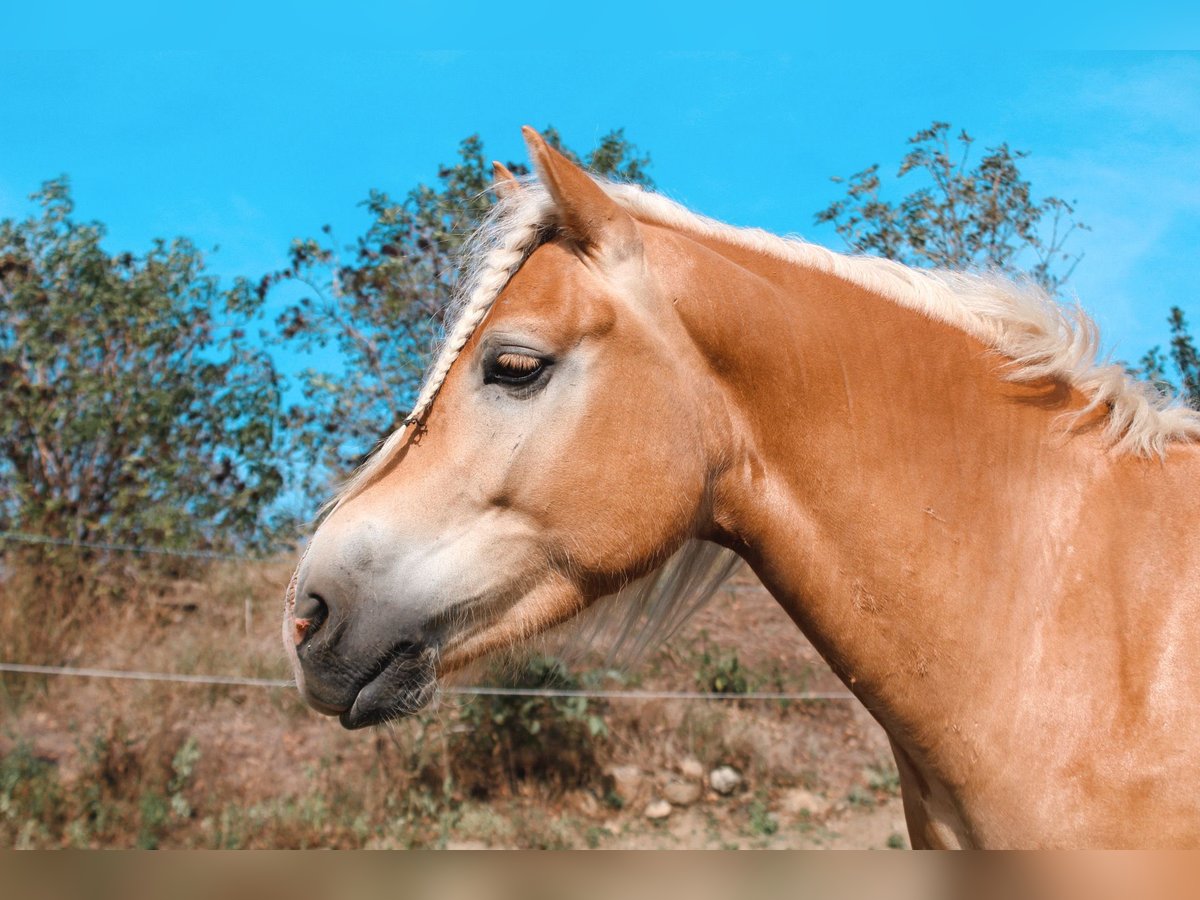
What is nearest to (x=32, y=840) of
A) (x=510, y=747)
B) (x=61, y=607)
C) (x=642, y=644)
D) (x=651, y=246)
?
(x=61, y=607)

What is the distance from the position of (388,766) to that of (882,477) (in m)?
5.07

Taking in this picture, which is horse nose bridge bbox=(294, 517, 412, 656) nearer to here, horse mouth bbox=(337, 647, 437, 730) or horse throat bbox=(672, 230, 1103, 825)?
horse mouth bbox=(337, 647, 437, 730)

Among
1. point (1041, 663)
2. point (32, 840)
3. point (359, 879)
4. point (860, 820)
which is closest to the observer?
point (359, 879)

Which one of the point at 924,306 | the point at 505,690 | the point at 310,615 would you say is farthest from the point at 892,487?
the point at 505,690

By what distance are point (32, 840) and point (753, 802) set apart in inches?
178

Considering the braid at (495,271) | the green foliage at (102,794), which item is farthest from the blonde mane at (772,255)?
the green foliage at (102,794)

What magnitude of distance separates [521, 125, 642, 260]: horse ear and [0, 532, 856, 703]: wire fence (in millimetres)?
4056

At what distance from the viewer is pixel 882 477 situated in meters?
2.06

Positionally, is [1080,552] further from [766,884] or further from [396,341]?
[396,341]

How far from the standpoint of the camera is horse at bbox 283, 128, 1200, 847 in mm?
1917

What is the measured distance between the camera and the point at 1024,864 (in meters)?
0.92

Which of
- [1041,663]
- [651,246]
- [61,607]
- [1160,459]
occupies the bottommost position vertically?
[61,607]

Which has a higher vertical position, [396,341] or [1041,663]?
[396,341]

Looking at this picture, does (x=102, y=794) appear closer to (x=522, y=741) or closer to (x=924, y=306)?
(x=522, y=741)
